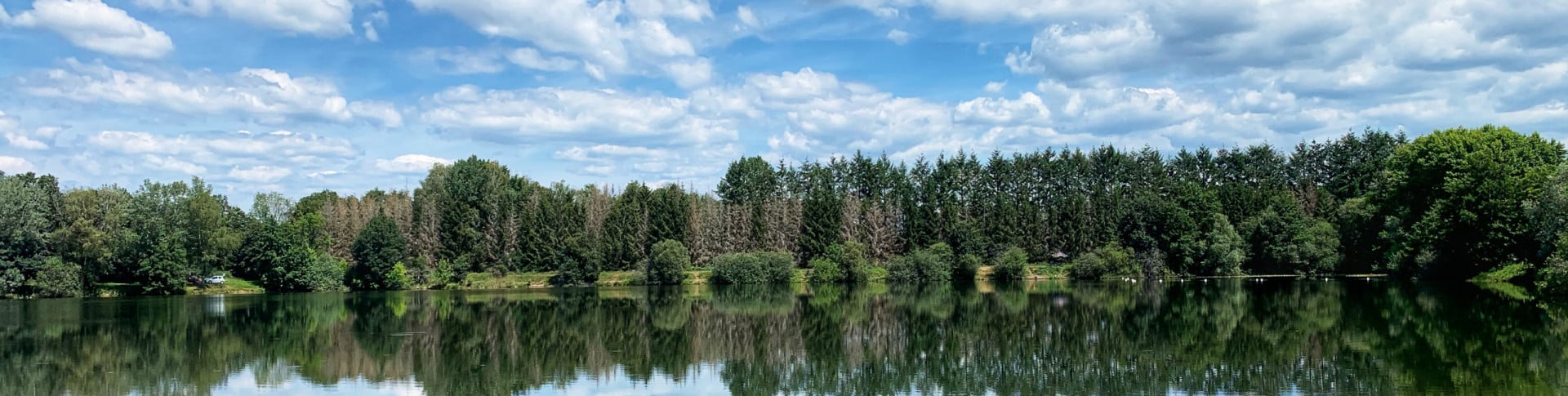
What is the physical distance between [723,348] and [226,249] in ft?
226

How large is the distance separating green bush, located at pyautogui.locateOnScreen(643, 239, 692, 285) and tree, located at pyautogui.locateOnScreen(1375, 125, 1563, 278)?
169ft

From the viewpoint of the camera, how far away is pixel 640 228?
96562 mm

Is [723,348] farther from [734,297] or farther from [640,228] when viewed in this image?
[640,228]

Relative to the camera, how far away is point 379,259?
88062mm

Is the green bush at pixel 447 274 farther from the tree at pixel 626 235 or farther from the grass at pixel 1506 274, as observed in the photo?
the grass at pixel 1506 274

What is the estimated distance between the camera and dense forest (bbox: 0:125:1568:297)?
73.7m

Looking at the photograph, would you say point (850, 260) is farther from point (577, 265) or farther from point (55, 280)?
point (55, 280)

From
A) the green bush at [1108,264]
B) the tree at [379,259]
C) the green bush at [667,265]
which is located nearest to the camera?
the green bush at [1108,264]

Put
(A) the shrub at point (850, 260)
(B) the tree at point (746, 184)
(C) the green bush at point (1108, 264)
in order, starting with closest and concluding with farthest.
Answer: (C) the green bush at point (1108, 264) → (A) the shrub at point (850, 260) → (B) the tree at point (746, 184)

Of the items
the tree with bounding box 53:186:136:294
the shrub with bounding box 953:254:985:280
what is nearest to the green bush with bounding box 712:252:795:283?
the shrub with bounding box 953:254:985:280

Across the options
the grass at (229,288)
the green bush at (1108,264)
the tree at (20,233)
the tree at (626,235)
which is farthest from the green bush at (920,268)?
the tree at (20,233)

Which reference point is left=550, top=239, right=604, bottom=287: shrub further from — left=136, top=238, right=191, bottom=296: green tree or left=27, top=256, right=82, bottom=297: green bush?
left=27, top=256, right=82, bottom=297: green bush

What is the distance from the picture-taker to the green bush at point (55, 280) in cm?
7044

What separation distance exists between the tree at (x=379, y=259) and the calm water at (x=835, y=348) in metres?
35.8
